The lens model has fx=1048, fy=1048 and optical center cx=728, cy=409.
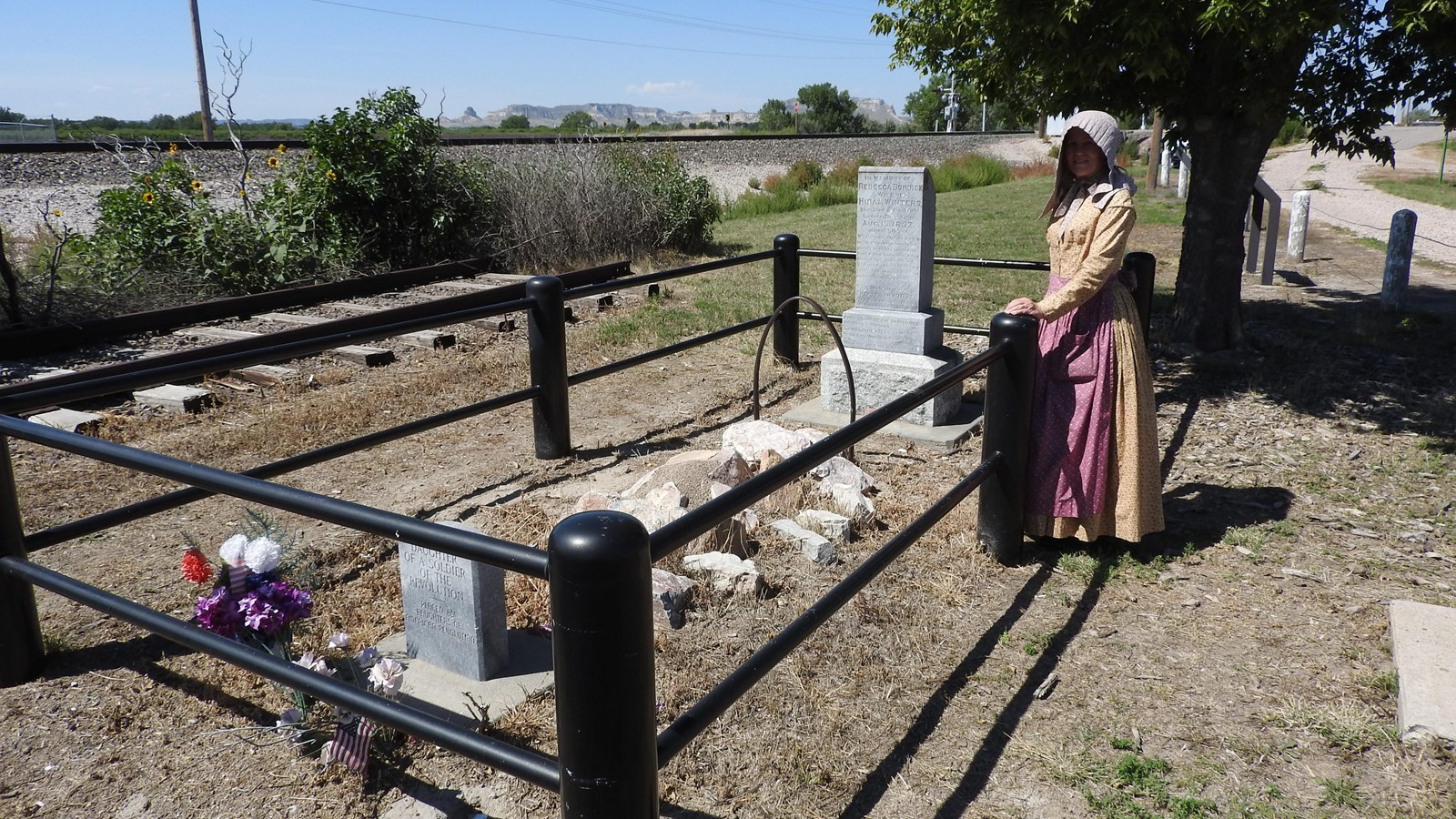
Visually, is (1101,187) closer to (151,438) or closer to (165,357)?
(151,438)

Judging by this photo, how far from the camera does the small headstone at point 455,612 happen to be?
10.9 feet

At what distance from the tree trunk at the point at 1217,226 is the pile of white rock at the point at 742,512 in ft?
14.0

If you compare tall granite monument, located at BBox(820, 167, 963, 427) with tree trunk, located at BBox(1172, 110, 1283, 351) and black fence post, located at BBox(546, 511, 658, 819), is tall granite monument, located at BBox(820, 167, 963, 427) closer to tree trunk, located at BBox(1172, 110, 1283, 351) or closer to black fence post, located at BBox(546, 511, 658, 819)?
tree trunk, located at BBox(1172, 110, 1283, 351)

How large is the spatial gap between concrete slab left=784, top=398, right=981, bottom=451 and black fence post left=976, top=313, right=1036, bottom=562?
178 centimetres

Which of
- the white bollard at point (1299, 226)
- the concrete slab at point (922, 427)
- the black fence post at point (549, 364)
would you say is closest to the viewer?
the black fence post at point (549, 364)

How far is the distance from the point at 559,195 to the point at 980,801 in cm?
1074

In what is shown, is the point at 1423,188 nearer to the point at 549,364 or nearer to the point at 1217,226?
the point at 1217,226

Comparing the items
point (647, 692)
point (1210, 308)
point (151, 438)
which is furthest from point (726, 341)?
point (647, 692)

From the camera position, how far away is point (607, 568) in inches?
71.2

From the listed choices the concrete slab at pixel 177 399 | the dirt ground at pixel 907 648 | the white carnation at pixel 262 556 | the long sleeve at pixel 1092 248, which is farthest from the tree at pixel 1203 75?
the concrete slab at pixel 177 399

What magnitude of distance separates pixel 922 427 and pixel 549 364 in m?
2.32

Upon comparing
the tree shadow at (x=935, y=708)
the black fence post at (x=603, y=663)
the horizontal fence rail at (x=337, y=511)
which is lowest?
the tree shadow at (x=935, y=708)

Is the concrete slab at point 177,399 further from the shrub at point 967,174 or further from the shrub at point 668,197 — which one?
the shrub at point 967,174

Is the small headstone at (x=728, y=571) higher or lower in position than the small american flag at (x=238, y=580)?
lower
